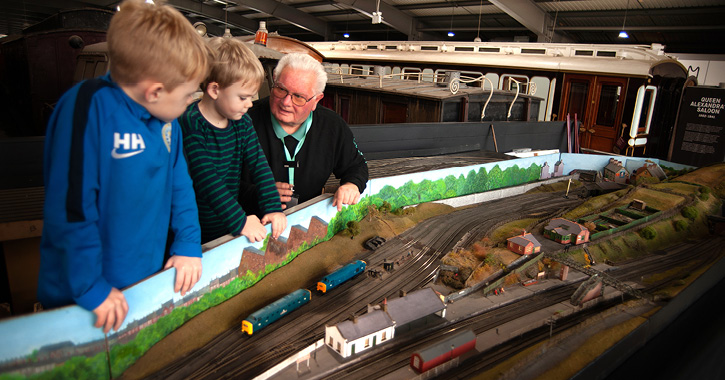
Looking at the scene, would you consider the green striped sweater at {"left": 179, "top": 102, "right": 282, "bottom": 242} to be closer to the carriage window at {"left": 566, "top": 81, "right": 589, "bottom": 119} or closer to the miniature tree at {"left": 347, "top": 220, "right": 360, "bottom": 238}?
the miniature tree at {"left": 347, "top": 220, "right": 360, "bottom": 238}

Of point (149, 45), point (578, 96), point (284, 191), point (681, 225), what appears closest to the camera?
point (149, 45)

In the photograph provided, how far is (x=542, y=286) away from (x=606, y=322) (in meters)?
0.58

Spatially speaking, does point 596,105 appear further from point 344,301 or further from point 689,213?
point 344,301

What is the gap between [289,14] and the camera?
94.1ft

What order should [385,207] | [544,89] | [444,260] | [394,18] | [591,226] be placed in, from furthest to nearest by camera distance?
[394,18] → [544,89] → [385,207] → [591,226] → [444,260]

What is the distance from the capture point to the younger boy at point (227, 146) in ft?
7.47

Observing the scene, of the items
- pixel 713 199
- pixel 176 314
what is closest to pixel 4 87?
pixel 176 314

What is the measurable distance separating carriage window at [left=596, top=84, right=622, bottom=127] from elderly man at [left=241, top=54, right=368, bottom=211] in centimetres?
1016

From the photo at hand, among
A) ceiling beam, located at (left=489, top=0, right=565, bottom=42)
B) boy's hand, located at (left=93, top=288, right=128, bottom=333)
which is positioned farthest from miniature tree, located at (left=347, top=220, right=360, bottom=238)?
ceiling beam, located at (left=489, top=0, right=565, bottom=42)

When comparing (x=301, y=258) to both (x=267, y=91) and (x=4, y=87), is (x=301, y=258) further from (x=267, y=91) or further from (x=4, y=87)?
(x=4, y=87)

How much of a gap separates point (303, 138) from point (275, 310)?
54.5 inches

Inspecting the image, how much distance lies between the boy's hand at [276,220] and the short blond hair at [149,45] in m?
1.23

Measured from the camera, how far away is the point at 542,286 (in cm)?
333

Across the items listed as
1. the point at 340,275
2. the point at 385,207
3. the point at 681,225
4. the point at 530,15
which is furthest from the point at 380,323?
the point at 530,15
